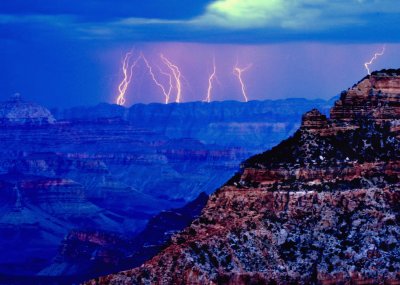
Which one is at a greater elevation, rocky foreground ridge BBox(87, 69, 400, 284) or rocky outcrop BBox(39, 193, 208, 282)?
rocky foreground ridge BBox(87, 69, 400, 284)

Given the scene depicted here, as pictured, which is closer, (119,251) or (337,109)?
(337,109)

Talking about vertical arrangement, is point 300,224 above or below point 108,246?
above

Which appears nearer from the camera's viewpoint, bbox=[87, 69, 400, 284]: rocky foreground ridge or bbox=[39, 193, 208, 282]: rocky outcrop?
bbox=[87, 69, 400, 284]: rocky foreground ridge

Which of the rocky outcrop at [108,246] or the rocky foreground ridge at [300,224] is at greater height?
the rocky foreground ridge at [300,224]

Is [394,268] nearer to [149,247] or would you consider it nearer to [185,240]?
[185,240]

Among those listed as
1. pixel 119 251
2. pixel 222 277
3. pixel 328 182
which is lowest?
pixel 119 251

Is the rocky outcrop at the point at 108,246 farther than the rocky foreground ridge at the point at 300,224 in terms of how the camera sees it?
Yes

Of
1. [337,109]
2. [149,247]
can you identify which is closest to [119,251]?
[149,247]

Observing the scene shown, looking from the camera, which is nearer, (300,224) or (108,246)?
(300,224)
